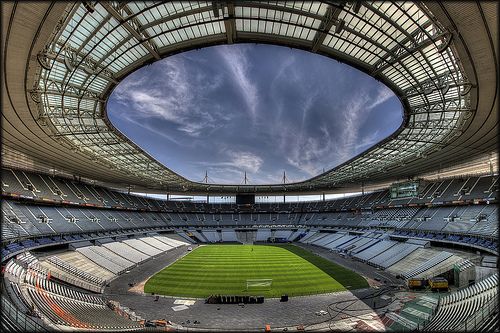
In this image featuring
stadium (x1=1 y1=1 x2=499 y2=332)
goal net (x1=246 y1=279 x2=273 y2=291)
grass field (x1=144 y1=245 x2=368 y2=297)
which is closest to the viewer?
stadium (x1=1 y1=1 x2=499 y2=332)

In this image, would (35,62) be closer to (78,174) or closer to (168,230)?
(78,174)

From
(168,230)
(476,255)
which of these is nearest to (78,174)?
(168,230)

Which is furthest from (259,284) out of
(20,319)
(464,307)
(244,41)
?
(244,41)

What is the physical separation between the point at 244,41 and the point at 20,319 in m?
22.3

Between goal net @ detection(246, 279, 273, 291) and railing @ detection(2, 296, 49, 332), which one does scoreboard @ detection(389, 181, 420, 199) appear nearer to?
goal net @ detection(246, 279, 273, 291)

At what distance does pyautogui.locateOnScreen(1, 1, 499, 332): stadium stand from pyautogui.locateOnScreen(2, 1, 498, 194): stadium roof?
133 mm

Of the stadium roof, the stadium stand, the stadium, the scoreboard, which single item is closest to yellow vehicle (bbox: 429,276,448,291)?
the stadium

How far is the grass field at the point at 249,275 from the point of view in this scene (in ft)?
119

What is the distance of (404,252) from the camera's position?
4859 cm

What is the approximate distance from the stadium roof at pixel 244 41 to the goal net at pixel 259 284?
80.5 ft

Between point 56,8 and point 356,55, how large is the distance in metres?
20.1

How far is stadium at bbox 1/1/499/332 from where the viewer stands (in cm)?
1859

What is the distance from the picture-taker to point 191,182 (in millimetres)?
69750

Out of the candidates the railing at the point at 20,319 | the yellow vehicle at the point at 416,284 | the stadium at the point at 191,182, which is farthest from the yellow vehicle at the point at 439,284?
the railing at the point at 20,319
